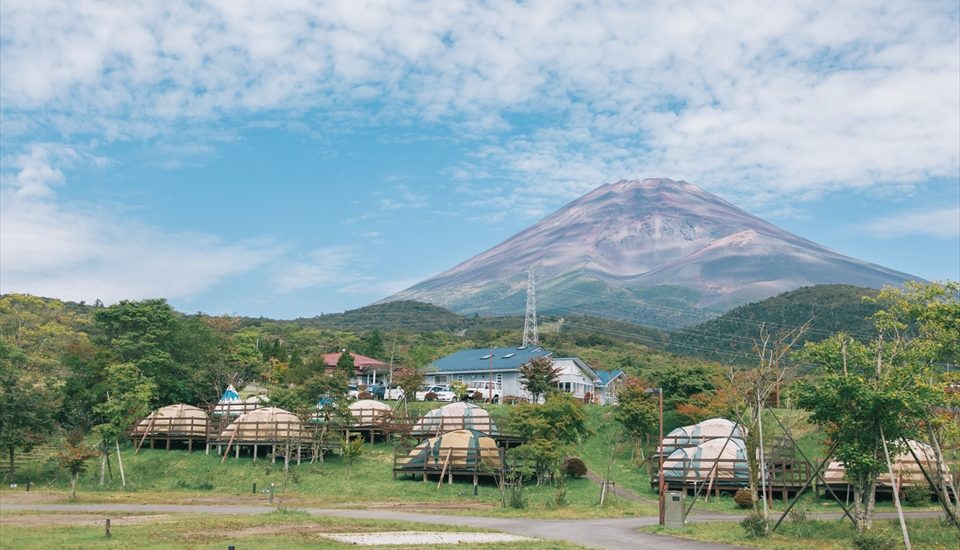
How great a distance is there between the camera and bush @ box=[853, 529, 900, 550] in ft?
61.1

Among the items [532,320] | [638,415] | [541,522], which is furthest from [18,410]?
[532,320]

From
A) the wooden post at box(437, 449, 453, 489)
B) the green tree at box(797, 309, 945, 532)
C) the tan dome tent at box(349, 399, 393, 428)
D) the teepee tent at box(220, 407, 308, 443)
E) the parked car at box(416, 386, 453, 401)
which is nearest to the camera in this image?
the green tree at box(797, 309, 945, 532)

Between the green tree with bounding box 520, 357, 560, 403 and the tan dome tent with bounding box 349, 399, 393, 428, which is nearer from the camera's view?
the tan dome tent with bounding box 349, 399, 393, 428

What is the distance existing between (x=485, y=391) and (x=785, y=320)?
64.0m

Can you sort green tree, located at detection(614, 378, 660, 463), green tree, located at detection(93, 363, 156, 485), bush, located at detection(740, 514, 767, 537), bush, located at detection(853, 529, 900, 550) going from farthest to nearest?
green tree, located at detection(614, 378, 660, 463), green tree, located at detection(93, 363, 156, 485), bush, located at detection(740, 514, 767, 537), bush, located at detection(853, 529, 900, 550)

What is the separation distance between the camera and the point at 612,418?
48.2m

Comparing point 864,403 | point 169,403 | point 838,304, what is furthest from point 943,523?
point 838,304

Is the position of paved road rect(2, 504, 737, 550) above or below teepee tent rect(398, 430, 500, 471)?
below

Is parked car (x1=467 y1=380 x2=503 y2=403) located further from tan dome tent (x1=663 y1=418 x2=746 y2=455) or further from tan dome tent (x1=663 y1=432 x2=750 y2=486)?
tan dome tent (x1=663 y1=432 x2=750 y2=486)

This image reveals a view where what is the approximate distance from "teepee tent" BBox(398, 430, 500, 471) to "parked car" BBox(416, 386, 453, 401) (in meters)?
18.6

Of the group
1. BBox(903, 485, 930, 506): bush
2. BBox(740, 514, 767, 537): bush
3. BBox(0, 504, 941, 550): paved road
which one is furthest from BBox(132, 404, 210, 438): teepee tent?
BBox(903, 485, 930, 506): bush

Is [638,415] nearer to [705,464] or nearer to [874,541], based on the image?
[705,464]

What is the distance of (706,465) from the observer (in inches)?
1391

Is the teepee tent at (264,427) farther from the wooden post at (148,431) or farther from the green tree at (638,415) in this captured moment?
the green tree at (638,415)
